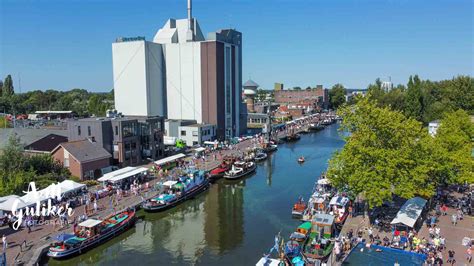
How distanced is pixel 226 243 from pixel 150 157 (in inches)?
1294

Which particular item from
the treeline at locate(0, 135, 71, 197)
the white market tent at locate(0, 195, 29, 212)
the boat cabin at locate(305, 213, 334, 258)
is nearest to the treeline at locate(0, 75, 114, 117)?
the treeline at locate(0, 135, 71, 197)

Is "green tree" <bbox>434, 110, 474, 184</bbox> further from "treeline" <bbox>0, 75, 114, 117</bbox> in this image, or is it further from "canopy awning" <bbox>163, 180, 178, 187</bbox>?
"treeline" <bbox>0, 75, 114, 117</bbox>

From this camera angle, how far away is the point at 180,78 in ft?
294

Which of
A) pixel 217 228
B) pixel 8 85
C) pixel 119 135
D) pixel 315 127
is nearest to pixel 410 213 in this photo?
pixel 217 228

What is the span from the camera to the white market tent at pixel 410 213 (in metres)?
30.7

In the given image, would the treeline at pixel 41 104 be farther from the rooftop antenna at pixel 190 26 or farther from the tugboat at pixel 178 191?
the tugboat at pixel 178 191

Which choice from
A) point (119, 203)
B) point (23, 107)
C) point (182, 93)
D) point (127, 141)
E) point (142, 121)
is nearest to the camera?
point (119, 203)

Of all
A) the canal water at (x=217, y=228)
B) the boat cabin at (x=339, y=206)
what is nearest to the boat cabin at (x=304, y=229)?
the canal water at (x=217, y=228)

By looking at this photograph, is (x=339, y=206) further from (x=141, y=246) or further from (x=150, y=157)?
(x=150, y=157)

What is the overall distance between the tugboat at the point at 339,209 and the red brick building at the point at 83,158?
31.5 m

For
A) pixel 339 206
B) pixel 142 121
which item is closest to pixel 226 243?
pixel 339 206

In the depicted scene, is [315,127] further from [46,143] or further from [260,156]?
[46,143]

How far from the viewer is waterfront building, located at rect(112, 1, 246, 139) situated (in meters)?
85.8

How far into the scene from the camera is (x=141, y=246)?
109ft
